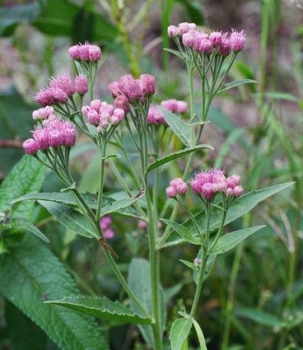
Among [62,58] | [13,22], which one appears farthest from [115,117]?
[62,58]

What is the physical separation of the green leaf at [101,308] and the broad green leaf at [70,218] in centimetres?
11

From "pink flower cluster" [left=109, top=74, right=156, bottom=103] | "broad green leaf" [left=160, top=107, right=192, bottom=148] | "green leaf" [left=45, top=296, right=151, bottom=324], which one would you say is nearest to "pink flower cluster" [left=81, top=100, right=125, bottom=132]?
"pink flower cluster" [left=109, top=74, right=156, bottom=103]

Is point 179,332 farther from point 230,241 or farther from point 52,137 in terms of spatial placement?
point 52,137

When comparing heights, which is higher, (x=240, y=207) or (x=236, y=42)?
(x=236, y=42)

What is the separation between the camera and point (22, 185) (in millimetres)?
1331

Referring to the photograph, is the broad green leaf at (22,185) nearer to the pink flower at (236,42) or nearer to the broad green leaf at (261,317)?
the pink flower at (236,42)

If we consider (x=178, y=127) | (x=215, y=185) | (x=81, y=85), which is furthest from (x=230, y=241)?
(x=81, y=85)

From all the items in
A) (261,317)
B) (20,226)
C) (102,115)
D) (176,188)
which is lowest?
(261,317)

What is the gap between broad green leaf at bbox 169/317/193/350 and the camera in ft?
3.28

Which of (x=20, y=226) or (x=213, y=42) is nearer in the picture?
(x=213, y=42)

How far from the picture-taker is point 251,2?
4020mm

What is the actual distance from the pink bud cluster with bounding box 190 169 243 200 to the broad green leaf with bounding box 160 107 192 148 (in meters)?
0.13

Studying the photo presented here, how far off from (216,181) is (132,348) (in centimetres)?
94

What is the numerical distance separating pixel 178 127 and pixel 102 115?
19cm
